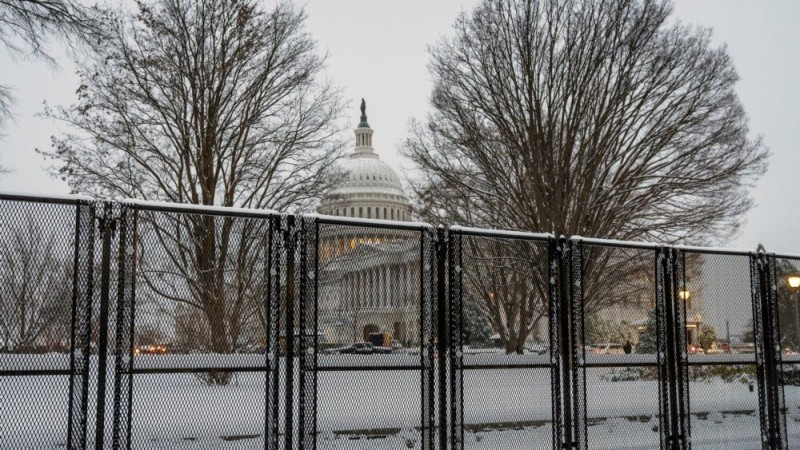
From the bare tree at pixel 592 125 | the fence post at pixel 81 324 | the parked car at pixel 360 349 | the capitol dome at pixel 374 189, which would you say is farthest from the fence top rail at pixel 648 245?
the capitol dome at pixel 374 189

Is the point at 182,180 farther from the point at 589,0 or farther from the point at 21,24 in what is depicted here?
the point at 589,0

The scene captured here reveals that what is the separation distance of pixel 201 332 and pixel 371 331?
190 centimetres

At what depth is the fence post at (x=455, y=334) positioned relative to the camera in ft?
31.7

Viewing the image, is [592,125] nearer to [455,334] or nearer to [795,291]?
[795,291]

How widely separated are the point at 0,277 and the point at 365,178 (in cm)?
13935

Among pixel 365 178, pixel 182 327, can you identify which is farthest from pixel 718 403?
pixel 365 178

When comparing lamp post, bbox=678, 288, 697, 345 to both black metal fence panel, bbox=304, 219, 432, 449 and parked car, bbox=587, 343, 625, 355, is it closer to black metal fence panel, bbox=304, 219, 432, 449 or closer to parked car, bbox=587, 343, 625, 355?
parked car, bbox=587, 343, 625, 355

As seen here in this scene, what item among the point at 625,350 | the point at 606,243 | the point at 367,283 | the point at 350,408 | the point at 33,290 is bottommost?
the point at 350,408

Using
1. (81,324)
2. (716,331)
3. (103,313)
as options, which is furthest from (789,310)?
(81,324)

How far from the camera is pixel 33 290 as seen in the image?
781cm

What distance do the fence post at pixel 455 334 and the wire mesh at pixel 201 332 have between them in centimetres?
193

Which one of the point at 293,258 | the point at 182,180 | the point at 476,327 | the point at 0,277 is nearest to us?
the point at 0,277

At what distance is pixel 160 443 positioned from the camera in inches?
331

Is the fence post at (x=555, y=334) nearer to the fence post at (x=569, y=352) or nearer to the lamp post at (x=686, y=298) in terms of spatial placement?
the fence post at (x=569, y=352)
